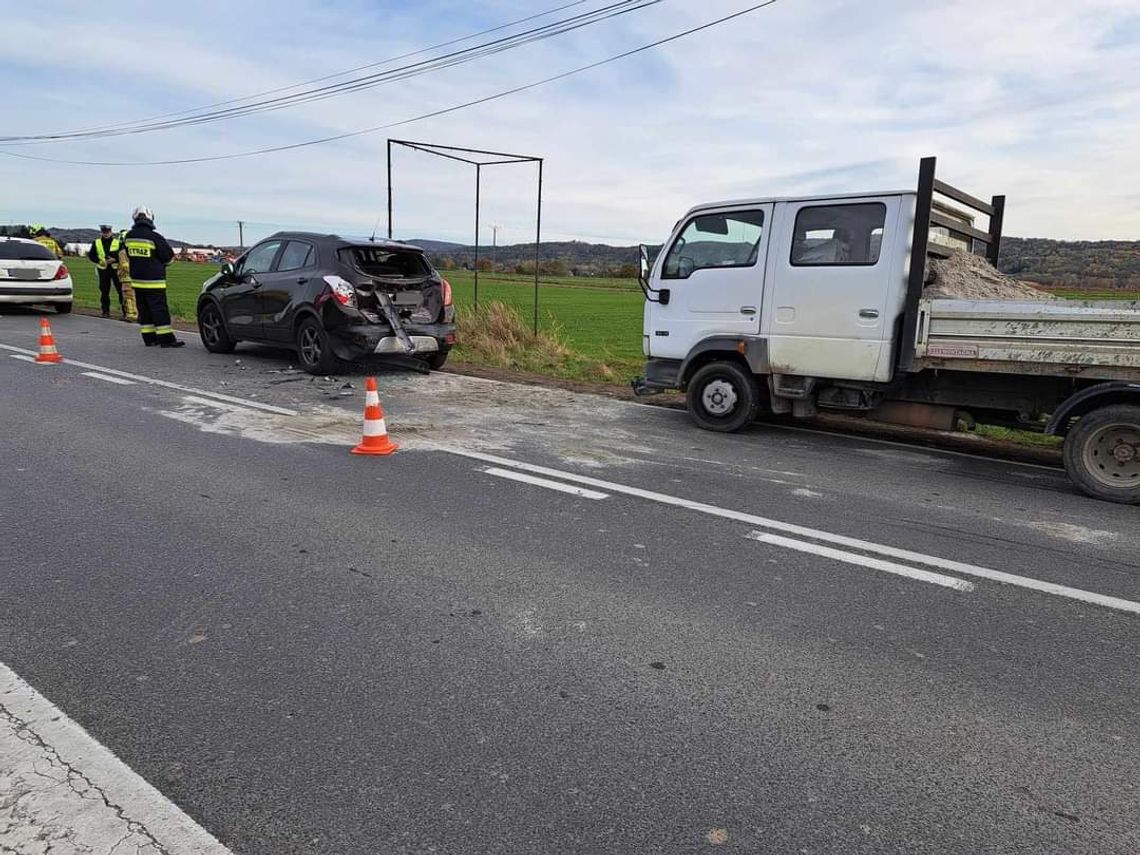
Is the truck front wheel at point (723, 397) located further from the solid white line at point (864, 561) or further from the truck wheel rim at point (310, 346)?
the truck wheel rim at point (310, 346)

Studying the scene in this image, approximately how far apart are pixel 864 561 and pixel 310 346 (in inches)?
323

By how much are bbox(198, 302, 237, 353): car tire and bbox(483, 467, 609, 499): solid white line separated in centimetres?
779

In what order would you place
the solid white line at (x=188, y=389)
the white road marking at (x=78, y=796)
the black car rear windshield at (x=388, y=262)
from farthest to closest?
the black car rear windshield at (x=388, y=262)
the solid white line at (x=188, y=389)
the white road marking at (x=78, y=796)

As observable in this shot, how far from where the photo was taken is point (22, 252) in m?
16.5

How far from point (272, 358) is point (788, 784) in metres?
11.1

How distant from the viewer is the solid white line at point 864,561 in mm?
3994

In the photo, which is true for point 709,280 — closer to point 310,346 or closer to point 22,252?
point 310,346

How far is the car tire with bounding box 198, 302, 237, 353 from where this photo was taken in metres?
12.0

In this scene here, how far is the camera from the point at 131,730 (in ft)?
8.55

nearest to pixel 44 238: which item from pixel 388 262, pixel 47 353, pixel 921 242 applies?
pixel 47 353

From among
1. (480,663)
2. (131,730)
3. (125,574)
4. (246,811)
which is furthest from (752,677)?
(125,574)

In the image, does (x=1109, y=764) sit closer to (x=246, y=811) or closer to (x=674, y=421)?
(x=246, y=811)

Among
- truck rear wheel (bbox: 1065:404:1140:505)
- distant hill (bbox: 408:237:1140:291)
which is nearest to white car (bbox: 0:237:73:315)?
distant hill (bbox: 408:237:1140:291)

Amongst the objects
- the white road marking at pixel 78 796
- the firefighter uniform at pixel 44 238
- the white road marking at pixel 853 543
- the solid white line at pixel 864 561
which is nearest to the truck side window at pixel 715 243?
the white road marking at pixel 853 543
